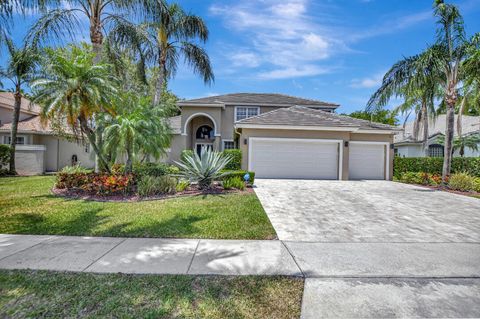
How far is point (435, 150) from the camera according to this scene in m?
Answer: 24.6

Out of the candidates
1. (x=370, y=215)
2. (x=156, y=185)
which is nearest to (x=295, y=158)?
(x=370, y=215)

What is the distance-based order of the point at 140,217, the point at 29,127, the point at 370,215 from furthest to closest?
the point at 29,127, the point at 370,215, the point at 140,217

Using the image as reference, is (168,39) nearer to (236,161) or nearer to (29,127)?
(236,161)

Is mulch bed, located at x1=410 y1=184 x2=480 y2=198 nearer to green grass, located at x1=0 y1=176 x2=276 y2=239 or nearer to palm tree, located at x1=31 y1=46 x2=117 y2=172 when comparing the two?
green grass, located at x1=0 y1=176 x2=276 y2=239

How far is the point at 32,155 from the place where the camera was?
18781 mm

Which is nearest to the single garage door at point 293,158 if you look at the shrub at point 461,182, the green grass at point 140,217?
the shrub at point 461,182

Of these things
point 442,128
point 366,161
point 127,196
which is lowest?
point 127,196

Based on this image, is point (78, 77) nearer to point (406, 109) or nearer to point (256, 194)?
point (256, 194)

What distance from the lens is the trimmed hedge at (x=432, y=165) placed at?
1530 cm

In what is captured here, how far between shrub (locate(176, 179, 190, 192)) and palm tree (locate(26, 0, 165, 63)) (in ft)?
23.5

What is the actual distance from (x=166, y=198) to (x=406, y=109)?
26.1 meters

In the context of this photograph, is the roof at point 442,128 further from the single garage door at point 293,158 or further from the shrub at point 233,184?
the shrub at point 233,184

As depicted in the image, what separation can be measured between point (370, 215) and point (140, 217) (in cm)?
713

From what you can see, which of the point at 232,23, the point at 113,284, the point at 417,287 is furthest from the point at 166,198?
the point at 232,23
